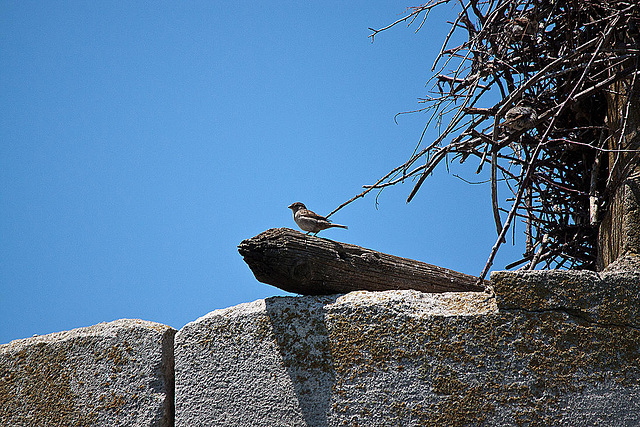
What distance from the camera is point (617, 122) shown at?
302cm

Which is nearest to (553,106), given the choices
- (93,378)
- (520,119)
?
(520,119)

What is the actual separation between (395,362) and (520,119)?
1452 mm

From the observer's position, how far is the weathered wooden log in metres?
2.46

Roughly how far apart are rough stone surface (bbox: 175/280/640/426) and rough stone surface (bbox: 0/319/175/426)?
155 millimetres

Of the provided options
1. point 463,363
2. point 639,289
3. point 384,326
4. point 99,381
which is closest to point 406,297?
point 384,326

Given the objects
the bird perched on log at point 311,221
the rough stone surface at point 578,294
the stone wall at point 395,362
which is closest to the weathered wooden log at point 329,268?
the stone wall at point 395,362

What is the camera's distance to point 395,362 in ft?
7.72

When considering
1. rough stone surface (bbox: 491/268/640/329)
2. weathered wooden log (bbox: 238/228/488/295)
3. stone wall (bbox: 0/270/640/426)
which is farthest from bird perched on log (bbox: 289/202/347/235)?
rough stone surface (bbox: 491/268/640/329)

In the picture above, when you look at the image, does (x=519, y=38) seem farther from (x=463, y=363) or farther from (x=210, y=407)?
(x=210, y=407)

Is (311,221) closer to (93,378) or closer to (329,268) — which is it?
(329,268)

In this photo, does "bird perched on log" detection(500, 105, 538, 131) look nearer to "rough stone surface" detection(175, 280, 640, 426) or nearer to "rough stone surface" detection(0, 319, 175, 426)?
"rough stone surface" detection(175, 280, 640, 426)

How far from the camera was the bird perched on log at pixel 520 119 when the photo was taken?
3002mm

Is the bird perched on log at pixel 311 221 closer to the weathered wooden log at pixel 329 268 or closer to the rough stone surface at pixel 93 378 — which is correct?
the weathered wooden log at pixel 329 268

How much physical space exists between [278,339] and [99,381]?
868mm
